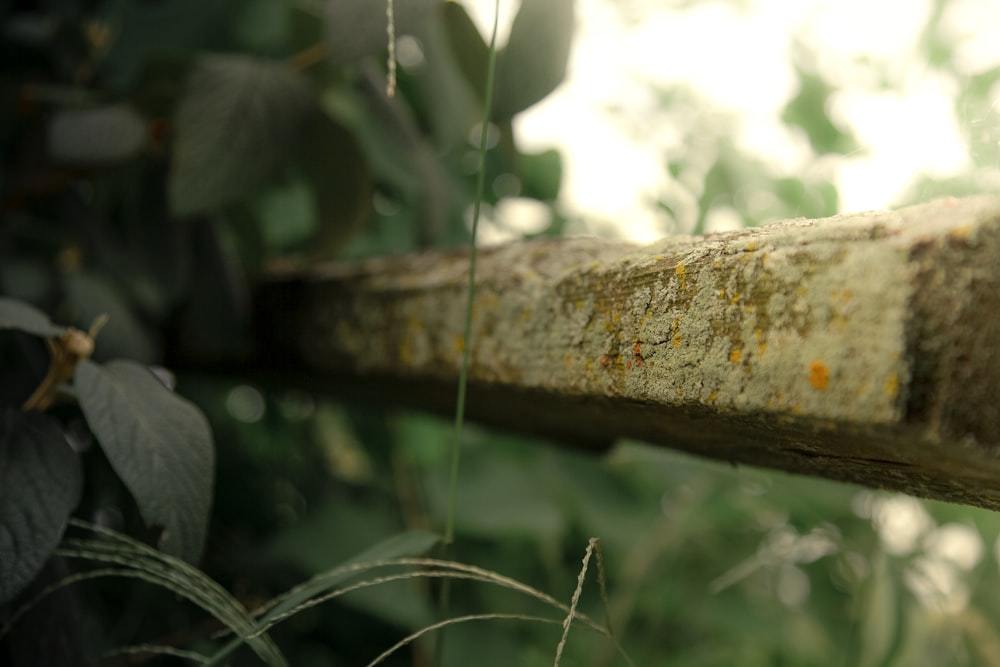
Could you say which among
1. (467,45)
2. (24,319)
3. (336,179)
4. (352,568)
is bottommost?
(352,568)

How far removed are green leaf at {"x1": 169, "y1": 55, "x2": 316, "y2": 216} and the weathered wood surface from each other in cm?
20

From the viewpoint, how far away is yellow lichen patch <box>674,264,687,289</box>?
1.26ft

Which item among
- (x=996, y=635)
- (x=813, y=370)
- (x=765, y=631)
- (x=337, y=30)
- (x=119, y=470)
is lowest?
(x=765, y=631)

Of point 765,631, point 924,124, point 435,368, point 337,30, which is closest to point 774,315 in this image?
point 435,368

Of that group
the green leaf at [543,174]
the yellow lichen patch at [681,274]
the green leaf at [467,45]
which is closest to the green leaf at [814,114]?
the green leaf at [543,174]

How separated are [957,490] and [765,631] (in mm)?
1053

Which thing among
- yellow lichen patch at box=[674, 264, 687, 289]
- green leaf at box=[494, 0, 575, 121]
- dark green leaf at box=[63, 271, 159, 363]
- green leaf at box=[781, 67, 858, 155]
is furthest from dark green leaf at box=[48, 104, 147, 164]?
green leaf at box=[781, 67, 858, 155]

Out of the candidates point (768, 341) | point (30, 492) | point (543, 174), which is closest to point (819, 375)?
point (768, 341)

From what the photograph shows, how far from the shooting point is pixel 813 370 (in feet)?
1.02

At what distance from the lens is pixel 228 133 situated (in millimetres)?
723

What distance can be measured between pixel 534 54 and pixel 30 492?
42cm

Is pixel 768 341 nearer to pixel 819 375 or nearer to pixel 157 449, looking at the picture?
pixel 819 375

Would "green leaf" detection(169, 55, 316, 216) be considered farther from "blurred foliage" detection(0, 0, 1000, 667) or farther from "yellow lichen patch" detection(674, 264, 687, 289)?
"yellow lichen patch" detection(674, 264, 687, 289)

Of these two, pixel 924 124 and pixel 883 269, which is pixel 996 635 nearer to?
pixel 924 124
